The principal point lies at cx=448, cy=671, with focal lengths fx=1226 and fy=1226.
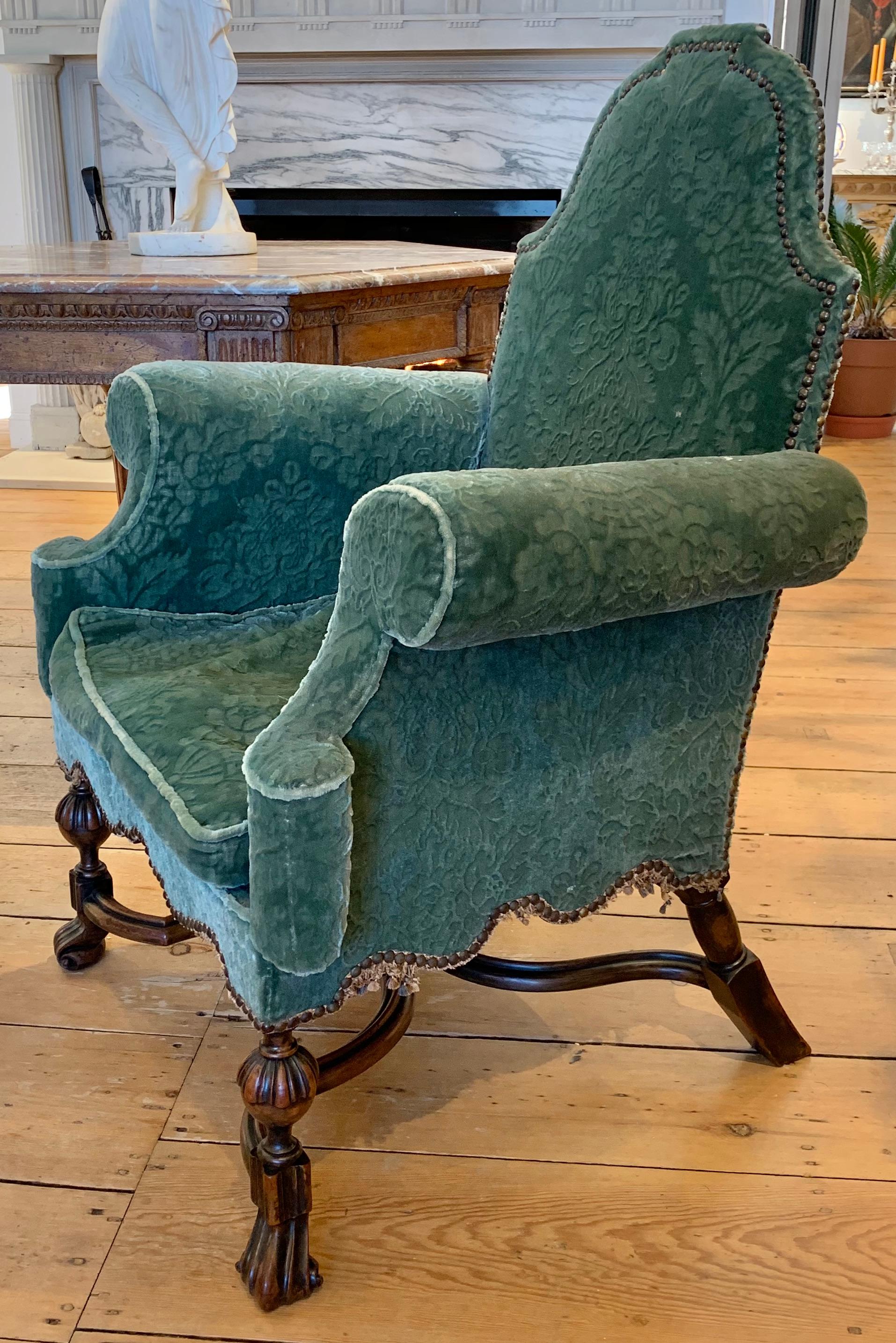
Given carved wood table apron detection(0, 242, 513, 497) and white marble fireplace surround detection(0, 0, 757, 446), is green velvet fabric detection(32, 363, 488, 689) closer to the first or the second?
carved wood table apron detection(0, 242, 513, 497)

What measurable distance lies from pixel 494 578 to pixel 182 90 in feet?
5.98

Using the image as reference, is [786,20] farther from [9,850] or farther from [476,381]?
[9,850]

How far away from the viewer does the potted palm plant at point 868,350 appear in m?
4.19

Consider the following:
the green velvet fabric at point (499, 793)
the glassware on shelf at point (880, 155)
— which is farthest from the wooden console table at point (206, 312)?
the glassware on shelf at point (880, 155)

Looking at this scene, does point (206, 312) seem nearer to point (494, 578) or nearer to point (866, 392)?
point (494, 578)

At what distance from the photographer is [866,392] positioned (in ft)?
14.4

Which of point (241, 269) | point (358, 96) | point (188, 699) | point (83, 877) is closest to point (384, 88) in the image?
point (358, 96)

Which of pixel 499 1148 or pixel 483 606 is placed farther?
pixel 499 1148

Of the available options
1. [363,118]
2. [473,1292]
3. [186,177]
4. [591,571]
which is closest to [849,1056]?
[473,1292]

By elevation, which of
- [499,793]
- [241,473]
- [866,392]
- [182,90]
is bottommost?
[866,392]

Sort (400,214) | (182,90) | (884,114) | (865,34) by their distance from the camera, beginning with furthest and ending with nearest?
1. (884,114)
2. (865,34)
3. (400,214)
4. (182,90)

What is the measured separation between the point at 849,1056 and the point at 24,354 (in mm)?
1519

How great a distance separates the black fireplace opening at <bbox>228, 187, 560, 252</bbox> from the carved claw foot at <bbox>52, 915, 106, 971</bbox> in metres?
3.55

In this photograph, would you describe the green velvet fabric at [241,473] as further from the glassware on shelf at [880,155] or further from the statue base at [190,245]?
the glassware on shelf at [880,155]
